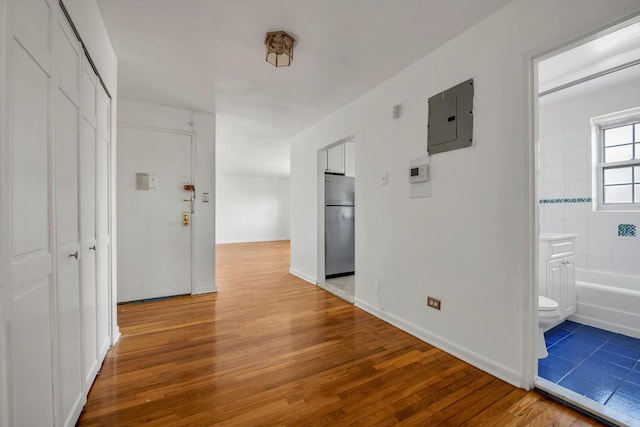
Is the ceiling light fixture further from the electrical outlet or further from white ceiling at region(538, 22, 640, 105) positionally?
the electrical outlet

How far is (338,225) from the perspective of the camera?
452cm

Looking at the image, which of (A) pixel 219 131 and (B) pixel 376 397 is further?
(A) pixel 219 131

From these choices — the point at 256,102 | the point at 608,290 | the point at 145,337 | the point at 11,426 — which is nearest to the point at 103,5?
the point at 256,102

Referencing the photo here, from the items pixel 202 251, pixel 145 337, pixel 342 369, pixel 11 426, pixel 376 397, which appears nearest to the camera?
pixel 11 426

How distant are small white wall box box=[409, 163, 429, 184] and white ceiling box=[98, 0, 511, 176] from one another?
0.96 m

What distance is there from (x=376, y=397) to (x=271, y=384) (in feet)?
2.17

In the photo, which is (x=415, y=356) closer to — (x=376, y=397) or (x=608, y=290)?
(x=376, y=397)

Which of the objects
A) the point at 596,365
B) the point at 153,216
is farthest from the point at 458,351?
the point at 153,216

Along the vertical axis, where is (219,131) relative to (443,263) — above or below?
above

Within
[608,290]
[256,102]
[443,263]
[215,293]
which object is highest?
[256,102]

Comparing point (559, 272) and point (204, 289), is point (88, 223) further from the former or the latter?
point (559, 272)

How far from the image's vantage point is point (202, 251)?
12.1ft

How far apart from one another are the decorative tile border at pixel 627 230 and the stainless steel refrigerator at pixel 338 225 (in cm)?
330

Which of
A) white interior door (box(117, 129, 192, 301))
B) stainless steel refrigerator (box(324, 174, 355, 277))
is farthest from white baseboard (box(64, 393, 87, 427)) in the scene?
stainless steel refrigerator (box(324, 174, 355, 277))
